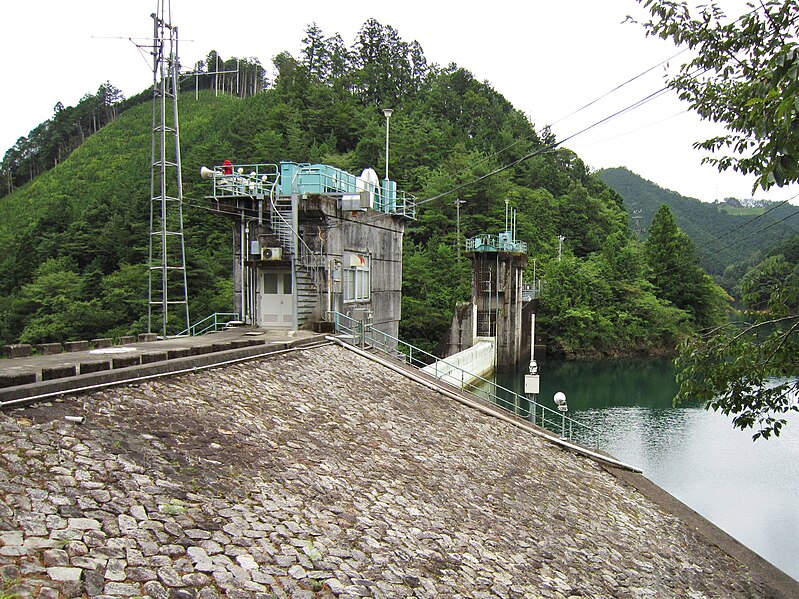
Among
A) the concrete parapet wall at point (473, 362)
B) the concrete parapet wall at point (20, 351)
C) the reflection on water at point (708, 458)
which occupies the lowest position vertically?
the reflection on water at point (708, 458)

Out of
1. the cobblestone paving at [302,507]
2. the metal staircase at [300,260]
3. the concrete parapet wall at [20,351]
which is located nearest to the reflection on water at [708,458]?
the cobblestone paving at [302,507]

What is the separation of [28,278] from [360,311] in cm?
3798

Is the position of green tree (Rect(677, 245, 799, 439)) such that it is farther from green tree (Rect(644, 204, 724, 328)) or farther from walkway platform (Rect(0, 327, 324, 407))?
green tree (Rect(644, 204, 724, 328))

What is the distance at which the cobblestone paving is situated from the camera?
576 cm

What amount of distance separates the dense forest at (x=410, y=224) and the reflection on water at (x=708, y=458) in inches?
578

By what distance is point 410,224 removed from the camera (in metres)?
56.3

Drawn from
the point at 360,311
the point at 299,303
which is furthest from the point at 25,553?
the point at 360,311

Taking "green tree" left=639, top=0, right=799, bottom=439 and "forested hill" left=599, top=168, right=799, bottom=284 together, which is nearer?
"green tree" left=639, top=0, right=799, bottom=439

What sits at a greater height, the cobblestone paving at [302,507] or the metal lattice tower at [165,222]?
the metal lattice tower at [165,222]

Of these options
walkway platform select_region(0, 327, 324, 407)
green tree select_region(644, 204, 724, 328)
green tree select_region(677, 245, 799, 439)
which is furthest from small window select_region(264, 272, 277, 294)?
green tree select_region(644, 204, 724, 328)

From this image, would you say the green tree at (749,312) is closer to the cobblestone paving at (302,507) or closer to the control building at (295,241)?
the cobblestone paving at (302,507)

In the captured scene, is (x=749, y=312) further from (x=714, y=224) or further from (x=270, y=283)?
(x=714, y=224)

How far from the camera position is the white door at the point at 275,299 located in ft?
65.2

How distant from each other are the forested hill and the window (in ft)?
268
